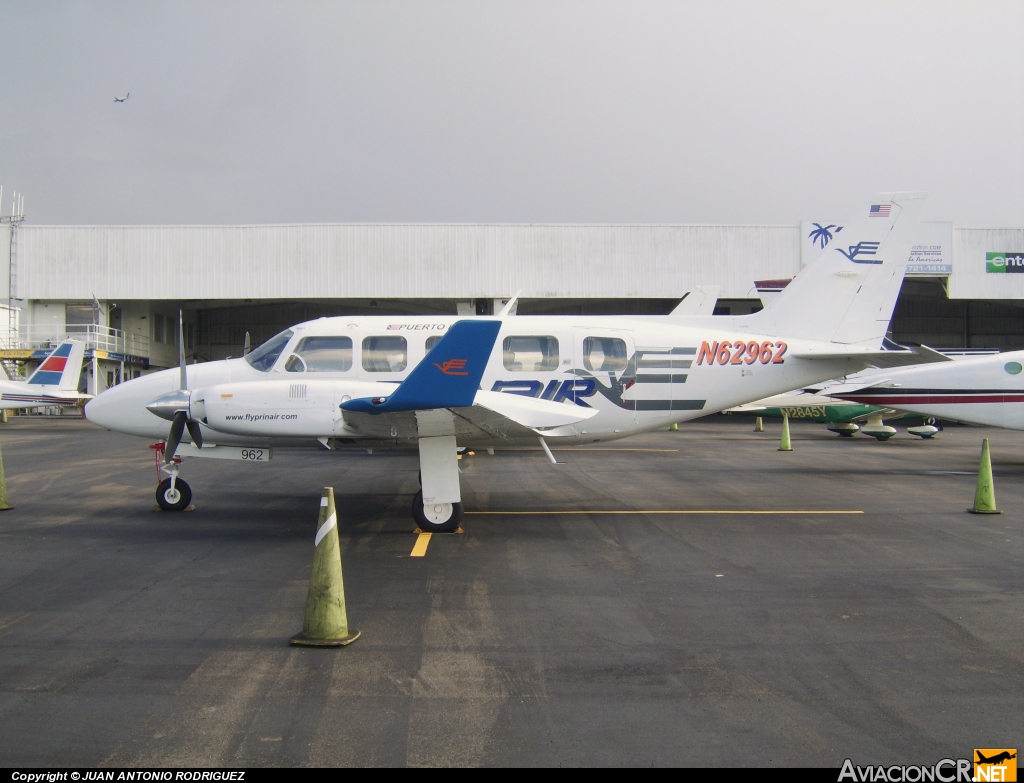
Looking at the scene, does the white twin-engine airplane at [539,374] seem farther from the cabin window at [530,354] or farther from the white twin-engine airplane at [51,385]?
the white twin-engine airplane at [51,385]

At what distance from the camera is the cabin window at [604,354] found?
10.7 meters

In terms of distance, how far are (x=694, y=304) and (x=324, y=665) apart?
70.0 ft

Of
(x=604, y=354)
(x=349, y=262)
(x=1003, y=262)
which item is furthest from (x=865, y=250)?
(x=1003, y=262)

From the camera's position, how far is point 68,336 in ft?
132

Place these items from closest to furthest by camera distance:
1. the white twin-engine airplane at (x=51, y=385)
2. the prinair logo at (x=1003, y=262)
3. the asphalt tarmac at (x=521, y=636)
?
the asphalt tarmac at (x=521, y=636) → the white twin-engine airplane at (x=51, y=385) → the prinair logo at (x=1003, y=262)

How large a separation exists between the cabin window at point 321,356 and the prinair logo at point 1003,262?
42.1 meters

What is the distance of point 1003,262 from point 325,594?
152ft

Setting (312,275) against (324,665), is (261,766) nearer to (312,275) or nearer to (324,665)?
(324,665)

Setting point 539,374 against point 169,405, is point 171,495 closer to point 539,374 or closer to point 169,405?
point 169,405

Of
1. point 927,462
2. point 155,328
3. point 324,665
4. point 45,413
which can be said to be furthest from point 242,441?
point 155,328

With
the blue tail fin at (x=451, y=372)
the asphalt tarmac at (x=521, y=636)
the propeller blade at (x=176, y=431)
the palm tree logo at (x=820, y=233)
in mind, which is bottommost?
the asphalt tarmac at (x=521, y=636)

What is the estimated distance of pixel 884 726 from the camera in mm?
4031

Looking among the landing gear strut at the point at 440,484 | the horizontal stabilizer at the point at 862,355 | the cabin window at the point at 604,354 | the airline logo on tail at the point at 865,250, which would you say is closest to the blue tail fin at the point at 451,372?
the landing gear strut at the point at 440,484

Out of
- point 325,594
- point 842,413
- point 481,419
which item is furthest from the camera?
point 842,413
